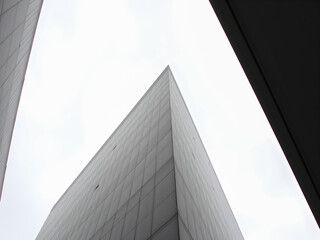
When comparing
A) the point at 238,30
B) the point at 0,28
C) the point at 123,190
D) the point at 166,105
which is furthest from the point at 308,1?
the point at 166,105

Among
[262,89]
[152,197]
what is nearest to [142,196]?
[152,197]

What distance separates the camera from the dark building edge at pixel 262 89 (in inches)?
172

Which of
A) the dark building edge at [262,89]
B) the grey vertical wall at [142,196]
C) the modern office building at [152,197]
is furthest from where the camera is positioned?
the grey vertical wall at [142,196]

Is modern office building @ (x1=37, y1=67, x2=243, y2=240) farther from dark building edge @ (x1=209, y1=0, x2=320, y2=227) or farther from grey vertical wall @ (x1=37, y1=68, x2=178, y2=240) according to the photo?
dark building edge @ (x1=209, y1=0, x2=320, y2=227)

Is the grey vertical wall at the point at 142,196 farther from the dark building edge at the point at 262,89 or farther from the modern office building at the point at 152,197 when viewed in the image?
the dark building edge at the point at 262,89

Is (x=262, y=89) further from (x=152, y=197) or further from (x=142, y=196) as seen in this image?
(x=142, y=196)

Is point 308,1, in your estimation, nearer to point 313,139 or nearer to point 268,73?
point 268,73

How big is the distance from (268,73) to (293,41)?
64 centimetres

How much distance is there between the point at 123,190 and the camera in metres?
15.2

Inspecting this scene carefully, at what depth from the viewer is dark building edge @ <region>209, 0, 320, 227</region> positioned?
4.36 m

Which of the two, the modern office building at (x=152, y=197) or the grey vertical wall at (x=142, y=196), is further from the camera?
the grey vertical wall at (x=142, y=196)

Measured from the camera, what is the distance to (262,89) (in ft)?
14.6

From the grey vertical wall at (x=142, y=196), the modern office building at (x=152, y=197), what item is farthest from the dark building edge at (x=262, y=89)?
the grey vertical wall at (x=142, y=196)

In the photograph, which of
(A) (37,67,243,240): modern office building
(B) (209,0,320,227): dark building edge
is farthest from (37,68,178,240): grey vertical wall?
(B) (209,0,320,227): dark building edge
